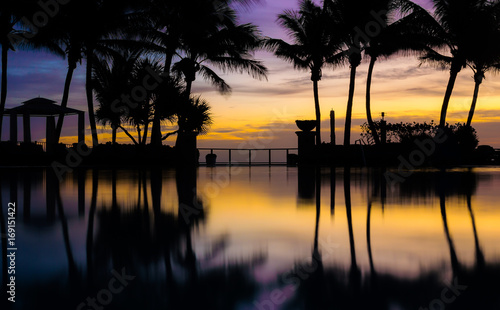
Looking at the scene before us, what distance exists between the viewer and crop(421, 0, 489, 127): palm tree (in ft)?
85.6

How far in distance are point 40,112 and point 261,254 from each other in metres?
25.9

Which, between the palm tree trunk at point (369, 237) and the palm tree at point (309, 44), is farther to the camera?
the palm tree at point (309, 44)

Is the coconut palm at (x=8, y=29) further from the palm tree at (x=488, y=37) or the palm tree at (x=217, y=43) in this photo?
the palm tree at (x=488, y=37)

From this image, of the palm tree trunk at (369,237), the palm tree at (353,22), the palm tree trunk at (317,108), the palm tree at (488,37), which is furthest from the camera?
the palm tree trunk at (317,108)

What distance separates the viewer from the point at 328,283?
11.1ft

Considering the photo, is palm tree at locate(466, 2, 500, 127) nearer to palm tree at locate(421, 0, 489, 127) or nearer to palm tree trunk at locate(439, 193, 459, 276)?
palm tree at locate(421, 0, 489, 127)

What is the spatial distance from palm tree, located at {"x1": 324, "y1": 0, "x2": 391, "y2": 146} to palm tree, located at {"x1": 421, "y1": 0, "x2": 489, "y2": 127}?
2713mm

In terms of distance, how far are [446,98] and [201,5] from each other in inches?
541

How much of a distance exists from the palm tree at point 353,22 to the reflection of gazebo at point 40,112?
14.0 m

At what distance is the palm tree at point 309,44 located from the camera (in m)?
30.2

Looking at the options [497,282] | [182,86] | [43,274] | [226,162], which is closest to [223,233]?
[43,274]

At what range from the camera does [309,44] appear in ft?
101

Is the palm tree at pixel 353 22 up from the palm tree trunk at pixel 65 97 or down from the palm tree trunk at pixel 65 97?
up

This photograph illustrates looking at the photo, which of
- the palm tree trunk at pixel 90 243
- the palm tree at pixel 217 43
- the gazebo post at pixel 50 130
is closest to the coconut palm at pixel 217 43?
the palm tree at pixel 217 43
